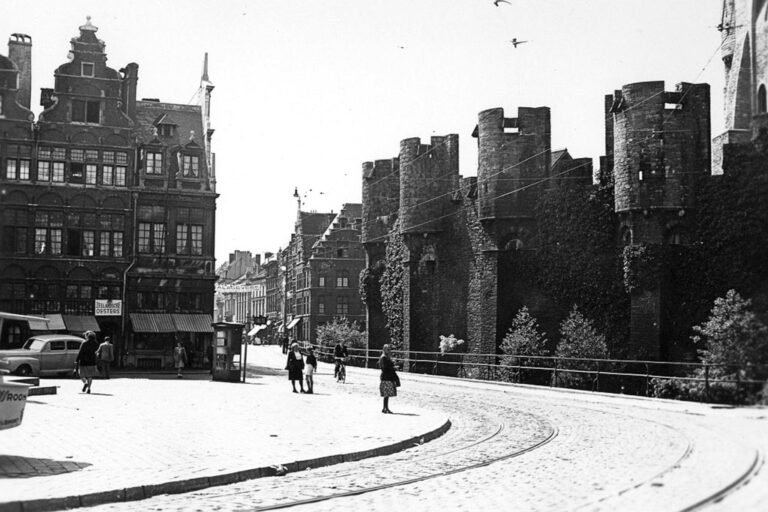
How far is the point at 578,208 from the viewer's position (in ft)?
110

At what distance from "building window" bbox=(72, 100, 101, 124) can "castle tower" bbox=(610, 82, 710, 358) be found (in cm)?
2606

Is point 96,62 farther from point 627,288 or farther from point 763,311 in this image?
point 763,311

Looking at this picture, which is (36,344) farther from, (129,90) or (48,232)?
(129,90)

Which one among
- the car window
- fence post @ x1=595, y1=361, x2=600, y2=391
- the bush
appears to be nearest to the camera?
fence post @ x1=595, y1=361, x2=600, y2=391

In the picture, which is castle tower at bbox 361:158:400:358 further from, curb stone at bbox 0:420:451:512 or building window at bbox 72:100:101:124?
curb stone at bbox 0:420:451:512

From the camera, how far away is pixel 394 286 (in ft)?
154

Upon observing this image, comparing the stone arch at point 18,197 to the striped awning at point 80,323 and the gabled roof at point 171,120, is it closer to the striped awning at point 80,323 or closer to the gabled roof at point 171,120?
the striped awning at point 80,323

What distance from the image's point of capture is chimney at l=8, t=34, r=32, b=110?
42.8 m

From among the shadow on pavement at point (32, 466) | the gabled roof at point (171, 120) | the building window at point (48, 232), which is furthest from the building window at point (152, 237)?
the shadow on pavement at point (32, 466)

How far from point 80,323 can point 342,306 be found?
43.5 metres

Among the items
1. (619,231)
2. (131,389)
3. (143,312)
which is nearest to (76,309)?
(143,312)

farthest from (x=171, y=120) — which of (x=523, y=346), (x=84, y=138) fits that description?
(x=523, y=346)

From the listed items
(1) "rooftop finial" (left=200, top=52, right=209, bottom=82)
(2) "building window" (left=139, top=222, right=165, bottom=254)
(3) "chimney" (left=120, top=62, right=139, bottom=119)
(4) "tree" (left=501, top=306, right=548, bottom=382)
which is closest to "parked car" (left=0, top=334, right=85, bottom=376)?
(2) "building window" (left=139, top=222, right=165, bottom=254)

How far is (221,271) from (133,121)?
352ft
